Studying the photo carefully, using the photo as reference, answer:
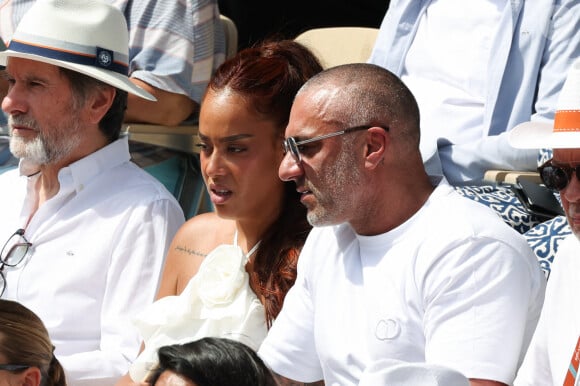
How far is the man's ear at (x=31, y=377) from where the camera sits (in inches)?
112

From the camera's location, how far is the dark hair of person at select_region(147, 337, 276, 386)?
195 centimetres

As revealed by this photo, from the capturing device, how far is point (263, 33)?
5.82 meters

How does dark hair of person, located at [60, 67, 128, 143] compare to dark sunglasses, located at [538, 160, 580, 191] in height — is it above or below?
below

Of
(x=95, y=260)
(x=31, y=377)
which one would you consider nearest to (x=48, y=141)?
(x=95, y=260)

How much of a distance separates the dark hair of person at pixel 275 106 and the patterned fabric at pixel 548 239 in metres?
0.74

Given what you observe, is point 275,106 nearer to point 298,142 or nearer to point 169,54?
point 298,142

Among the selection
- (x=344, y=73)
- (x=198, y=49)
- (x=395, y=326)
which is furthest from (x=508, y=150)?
(x=198, y=49)

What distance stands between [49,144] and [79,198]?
9.0 inches

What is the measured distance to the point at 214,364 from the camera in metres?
1.96

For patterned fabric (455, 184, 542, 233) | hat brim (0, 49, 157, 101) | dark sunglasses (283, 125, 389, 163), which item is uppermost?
dark sunglasses (283, 125, 389, 163)

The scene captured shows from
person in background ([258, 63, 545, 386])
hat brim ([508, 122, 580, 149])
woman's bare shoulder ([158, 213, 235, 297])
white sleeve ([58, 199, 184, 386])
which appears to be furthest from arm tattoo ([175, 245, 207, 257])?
hat brim ([508, 122, 580, 149])

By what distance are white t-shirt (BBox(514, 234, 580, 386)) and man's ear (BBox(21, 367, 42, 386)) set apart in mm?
1255

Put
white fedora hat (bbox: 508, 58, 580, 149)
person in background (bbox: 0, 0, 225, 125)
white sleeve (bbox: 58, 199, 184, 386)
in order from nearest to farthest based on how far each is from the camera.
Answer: white fedora hat (bbox: 508, 58, 580, 149)
white sleeve (bbox: 58, 199, 184, 386)
person in background (bbox: 0, 0, 225, 125)

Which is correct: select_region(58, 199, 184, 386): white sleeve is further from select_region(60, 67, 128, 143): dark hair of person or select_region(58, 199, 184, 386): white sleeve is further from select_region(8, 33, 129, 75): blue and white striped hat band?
select_region(8, 33, 129, 75): blue and white striped hat band
